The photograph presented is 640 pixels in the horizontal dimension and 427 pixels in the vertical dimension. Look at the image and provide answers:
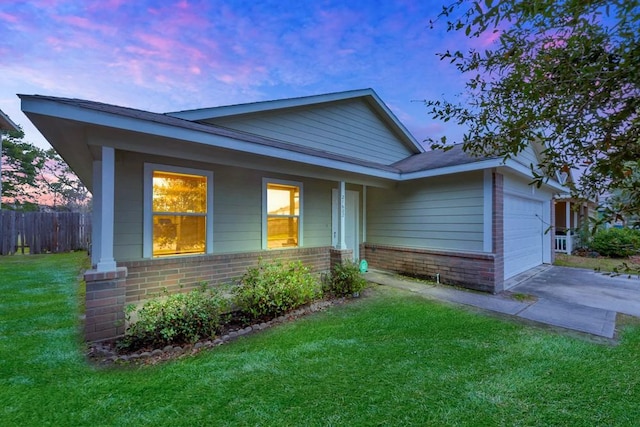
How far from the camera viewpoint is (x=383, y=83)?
9773mm

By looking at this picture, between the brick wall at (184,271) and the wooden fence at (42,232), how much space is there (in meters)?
11.7

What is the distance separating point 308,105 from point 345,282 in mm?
4826

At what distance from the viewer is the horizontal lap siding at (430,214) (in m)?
7.03

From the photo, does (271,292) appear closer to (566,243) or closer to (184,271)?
(184,271)

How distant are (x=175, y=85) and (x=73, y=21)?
11.5ft

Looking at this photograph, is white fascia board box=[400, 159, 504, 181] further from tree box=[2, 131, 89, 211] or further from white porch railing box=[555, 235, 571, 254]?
tree box=[2, 131, 89, 211]

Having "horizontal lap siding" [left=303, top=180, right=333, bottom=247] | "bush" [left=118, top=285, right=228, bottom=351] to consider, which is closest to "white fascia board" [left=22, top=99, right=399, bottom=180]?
"horizontal lap siding" [left=303, top=180, right=333, bottom=247]

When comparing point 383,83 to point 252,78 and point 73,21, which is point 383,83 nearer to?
point 252,78

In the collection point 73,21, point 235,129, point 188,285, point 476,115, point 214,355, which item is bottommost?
point 214,355

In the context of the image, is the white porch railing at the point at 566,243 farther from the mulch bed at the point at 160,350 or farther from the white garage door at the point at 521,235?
the mulch bed at the point at 160,350

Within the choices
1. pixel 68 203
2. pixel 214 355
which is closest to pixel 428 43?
pixel 214 355

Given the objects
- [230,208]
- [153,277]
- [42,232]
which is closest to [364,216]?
[230,208]

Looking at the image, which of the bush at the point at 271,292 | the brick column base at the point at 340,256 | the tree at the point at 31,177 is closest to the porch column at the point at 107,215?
the bush at the point at 271,292

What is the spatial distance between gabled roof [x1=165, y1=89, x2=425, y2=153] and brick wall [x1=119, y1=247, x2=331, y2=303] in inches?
121
